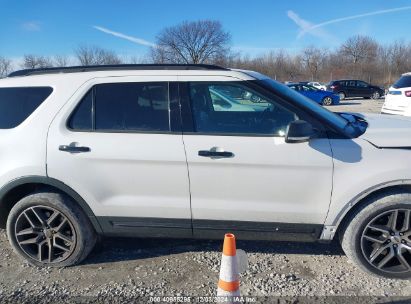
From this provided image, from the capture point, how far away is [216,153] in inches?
115

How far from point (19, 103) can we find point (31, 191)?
855 millimetres

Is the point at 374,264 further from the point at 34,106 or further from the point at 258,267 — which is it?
the point at 34,106

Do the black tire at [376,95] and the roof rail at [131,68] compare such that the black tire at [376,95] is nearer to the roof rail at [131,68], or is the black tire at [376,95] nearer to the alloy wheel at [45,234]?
the roof rail at [131,68]

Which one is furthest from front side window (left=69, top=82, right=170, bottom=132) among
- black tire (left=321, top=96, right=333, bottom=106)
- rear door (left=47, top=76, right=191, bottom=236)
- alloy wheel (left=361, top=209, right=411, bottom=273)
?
black tire (left=321, top=96, right=333, bottom=106)

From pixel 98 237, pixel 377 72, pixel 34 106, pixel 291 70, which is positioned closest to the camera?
pixel 34 106

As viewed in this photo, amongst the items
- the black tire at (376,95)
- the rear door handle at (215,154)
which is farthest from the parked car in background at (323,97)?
the rear door handle at (215,154)

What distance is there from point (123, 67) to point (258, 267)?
2291 mm

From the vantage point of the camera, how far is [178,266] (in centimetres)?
→ 339

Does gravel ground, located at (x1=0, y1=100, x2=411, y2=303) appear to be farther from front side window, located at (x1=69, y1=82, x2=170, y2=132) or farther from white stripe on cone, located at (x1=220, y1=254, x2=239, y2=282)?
front side window, located at (x1=69, y1=82, x2=170, y2=132)

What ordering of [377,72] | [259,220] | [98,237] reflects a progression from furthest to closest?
1. [377,72]
2. [98,237]
3. [259,220]

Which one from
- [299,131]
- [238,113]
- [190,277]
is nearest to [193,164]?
[238,113]

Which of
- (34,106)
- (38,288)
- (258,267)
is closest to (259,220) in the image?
(258,267)

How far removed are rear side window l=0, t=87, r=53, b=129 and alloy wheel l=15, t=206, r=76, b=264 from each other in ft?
2.78

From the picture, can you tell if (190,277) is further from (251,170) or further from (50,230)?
(50,230)
